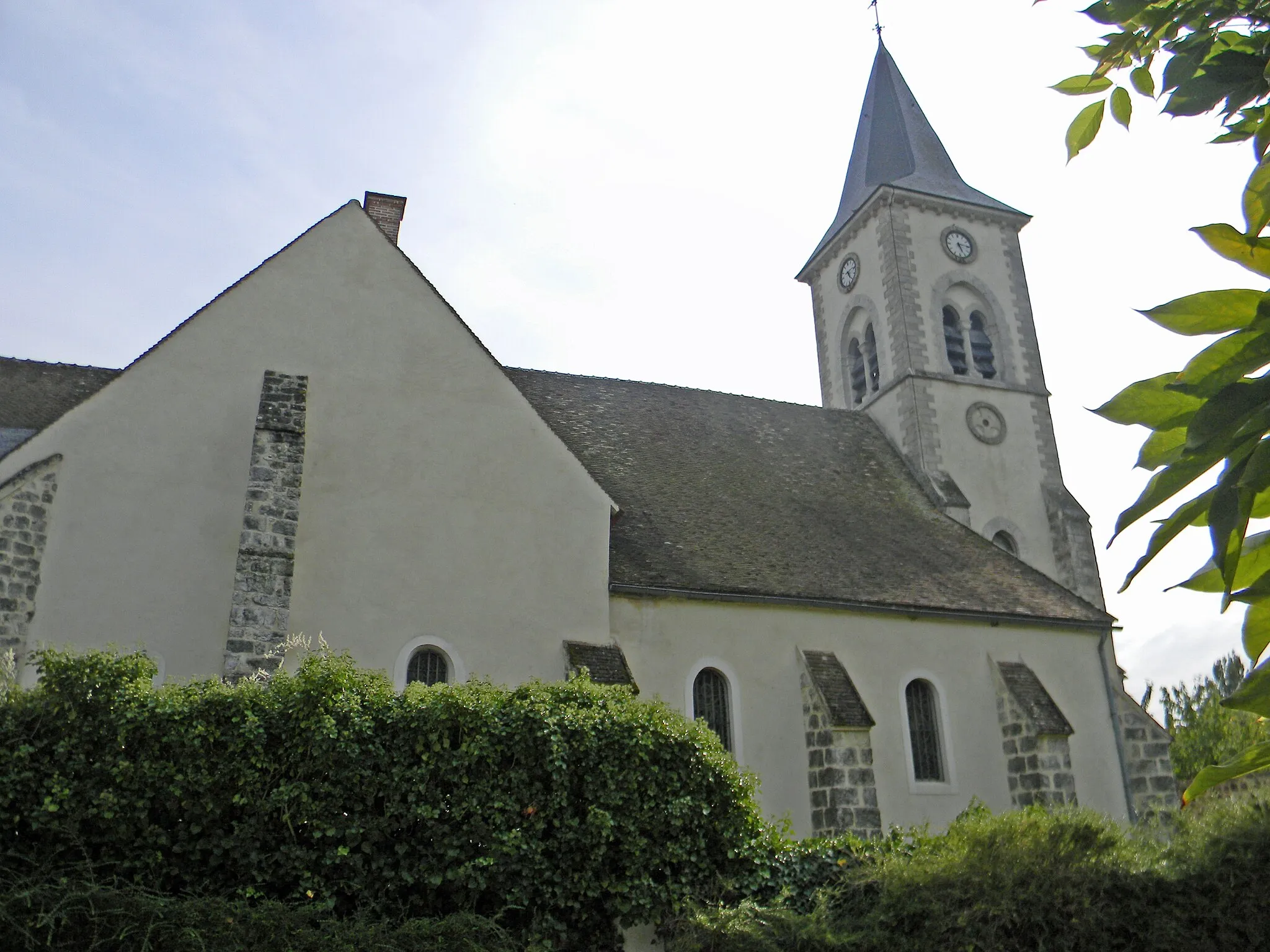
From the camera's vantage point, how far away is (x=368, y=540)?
14422 millimetres

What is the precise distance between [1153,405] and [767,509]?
17681 mm

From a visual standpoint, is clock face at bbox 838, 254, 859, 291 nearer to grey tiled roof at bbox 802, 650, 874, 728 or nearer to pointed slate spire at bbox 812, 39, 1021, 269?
pointed slate spire at bbox 812, 39, 1021, 269

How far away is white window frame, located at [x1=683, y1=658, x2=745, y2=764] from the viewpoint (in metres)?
15.6

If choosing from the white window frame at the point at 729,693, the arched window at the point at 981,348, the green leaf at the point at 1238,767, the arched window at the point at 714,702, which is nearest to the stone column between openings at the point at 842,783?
the white window frame at the point at 729,693

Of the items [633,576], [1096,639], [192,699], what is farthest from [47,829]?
[1096,639]

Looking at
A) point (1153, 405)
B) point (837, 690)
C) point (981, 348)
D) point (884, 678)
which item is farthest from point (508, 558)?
point (981, 348)

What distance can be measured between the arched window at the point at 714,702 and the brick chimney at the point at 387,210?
930cm

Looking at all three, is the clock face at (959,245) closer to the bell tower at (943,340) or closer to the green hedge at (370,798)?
the bell tower at (943,340)

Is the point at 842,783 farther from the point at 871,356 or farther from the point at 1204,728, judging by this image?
the point at 1204,728

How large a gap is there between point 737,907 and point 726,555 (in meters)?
8.09

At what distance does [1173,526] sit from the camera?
5.29ft

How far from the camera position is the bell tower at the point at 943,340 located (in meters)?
23.2

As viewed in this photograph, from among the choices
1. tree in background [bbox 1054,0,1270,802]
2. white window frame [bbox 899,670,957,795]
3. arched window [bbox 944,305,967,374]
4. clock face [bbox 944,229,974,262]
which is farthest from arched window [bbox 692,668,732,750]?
clock face [bbox 944,229,974,262]

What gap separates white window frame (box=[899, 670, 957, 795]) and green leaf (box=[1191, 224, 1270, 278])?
15.8m
